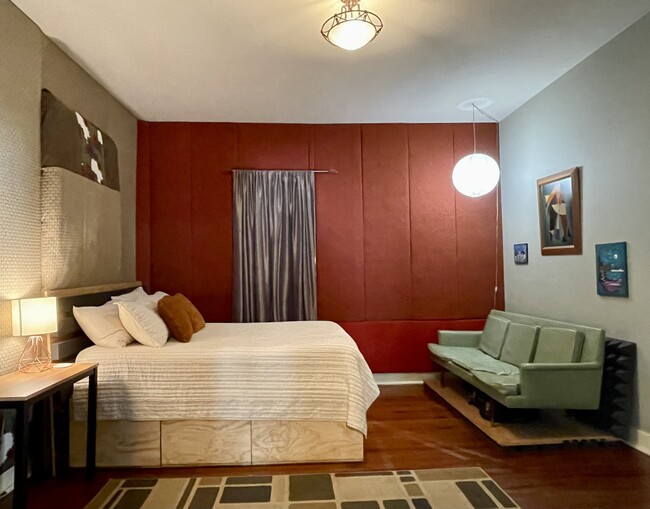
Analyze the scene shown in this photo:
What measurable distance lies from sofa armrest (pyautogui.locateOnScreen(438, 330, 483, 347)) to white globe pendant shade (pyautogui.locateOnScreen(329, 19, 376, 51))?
295cm

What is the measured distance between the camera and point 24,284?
2.62 meters

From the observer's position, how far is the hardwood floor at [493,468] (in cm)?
235

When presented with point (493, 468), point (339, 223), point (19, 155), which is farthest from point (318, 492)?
point (339, 223)

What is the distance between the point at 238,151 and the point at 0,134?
2.42 metres

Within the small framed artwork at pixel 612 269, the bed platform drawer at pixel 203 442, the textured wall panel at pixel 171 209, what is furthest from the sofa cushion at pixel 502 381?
the textured wall panel at pixel 171 209

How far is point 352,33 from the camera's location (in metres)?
2.45

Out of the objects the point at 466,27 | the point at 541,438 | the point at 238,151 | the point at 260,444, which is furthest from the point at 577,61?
the point at 260,444

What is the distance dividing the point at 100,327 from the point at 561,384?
3.13m

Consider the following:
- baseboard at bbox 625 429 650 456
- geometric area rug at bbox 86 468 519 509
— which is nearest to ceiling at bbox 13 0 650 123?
baseboard at bbox 625 429 650 456

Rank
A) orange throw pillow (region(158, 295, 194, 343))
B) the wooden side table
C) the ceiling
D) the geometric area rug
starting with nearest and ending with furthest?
the wooden side table → the geometric area rug → the ceiling → orange throw pillow (region(158, 295, 194, 343))

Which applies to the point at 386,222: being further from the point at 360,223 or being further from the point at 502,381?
the point at 502,381

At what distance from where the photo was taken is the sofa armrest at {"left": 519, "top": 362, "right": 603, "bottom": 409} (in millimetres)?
2936

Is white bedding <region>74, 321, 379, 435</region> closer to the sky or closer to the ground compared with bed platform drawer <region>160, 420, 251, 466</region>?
closer to the sky

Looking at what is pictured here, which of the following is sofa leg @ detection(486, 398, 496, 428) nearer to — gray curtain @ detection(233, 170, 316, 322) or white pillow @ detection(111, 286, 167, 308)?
gray curtain @ detection(233, 170, 316, 322)
